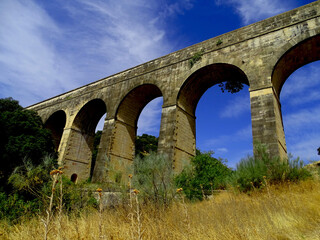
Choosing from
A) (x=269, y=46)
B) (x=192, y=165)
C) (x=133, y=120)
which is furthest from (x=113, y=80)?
(x=269, y=46)

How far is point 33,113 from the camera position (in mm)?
15492

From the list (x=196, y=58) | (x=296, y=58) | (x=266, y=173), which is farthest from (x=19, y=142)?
(x=296, y=58)

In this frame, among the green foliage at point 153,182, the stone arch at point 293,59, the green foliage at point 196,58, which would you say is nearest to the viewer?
the green foliage at point 153,182

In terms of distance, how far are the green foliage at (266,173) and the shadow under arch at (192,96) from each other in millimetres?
4569

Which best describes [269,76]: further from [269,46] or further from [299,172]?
[299,172]

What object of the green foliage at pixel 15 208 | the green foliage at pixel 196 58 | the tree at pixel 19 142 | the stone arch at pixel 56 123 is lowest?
the green foliage at pixel 15 208

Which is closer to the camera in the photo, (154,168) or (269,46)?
(154,168)

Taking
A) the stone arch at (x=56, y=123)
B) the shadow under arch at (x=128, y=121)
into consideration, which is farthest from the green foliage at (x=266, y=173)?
the stone arch at (x=56, y=123)

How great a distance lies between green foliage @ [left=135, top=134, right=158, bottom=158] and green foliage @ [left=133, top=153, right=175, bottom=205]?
2869cm

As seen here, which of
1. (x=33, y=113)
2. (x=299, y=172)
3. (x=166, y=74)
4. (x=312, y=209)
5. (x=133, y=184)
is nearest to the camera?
(x=312, y=209)

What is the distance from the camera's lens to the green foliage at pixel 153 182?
7.03m

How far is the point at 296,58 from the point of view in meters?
11.1

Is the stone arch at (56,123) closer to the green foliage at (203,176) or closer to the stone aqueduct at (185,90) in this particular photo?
the stone aqueduct at (185,90)

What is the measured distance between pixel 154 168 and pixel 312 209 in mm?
5377
